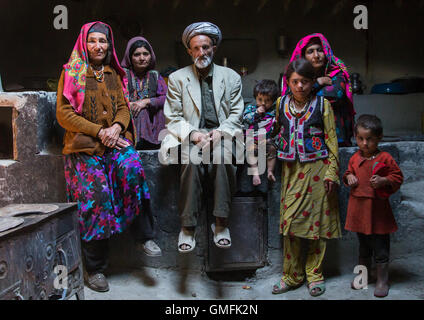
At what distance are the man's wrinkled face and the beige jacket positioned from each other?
97 mm

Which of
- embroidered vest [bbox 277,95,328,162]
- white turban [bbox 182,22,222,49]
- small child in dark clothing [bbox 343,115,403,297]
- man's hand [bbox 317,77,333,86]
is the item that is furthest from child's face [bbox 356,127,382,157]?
white turban [bbox 182,22,222,49]

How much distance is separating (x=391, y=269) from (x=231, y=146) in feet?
5.23

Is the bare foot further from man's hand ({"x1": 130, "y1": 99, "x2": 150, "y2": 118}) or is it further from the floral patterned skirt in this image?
man's hand ({"x1": 130, "y1": 99, "x2": 150, "y2": 118})

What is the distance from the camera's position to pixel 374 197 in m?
2.44

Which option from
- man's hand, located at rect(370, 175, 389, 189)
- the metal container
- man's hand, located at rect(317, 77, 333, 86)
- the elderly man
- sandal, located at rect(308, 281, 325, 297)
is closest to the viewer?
the metal container

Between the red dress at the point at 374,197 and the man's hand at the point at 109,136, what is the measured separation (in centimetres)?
165

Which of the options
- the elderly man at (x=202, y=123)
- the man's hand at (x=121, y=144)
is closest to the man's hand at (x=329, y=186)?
the elderly man at (x=202, y=123)

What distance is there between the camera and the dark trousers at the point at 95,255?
2.60 metres

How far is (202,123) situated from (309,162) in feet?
2.65

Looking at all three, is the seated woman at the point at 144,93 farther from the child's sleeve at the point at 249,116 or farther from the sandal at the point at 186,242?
the sandal at the point at 186,242

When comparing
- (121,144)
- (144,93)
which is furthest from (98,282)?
(144,93)

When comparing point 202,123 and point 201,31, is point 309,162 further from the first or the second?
point 201,31

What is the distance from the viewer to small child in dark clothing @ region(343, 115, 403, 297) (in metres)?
2.41

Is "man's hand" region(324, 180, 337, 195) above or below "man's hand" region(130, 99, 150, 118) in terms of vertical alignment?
below
